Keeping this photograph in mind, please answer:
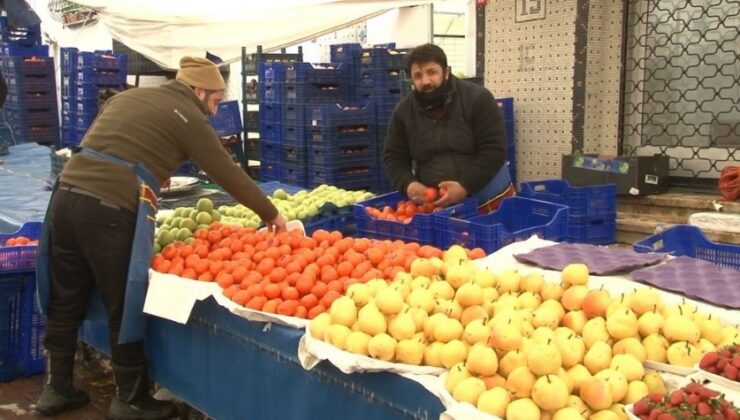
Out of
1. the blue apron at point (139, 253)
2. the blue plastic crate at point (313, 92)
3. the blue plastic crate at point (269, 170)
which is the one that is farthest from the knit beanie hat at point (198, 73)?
the blue plastic crate at point (269, 170)

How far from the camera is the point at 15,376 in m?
4.49

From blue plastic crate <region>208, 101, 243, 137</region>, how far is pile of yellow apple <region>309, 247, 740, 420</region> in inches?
295

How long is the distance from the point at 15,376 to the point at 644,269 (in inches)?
147

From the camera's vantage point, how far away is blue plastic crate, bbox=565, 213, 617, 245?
478 centimetres

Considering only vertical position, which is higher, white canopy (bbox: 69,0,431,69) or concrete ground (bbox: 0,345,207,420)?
white canopy (bbox: 69,0,431,69)

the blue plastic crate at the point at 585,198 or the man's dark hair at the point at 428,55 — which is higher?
the man's dark hair at the point at 428,55

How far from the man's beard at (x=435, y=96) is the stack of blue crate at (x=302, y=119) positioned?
413 cm

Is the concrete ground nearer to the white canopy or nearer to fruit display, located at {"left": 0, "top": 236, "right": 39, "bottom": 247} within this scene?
fruit display, located at {"left": 0, "top": 236, "right": 39, "bottom": 247}

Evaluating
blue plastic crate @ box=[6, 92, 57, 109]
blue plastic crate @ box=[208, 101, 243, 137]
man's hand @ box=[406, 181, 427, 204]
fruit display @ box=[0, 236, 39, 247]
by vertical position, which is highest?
blue plastic crate @ box=[6, 92, 57, 109]

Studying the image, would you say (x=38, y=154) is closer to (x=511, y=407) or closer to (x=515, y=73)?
(x=515, y=73)

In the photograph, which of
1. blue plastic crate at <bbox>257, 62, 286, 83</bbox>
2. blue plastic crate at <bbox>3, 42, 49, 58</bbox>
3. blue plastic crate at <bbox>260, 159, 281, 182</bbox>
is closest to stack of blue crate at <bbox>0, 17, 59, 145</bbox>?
blue plastic crate at <bbox>3, 42, 49, 58</bbox>

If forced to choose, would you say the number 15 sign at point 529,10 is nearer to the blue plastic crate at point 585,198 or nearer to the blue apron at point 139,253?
the blue plastic crate at point 585,198

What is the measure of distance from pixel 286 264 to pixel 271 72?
21.7ft

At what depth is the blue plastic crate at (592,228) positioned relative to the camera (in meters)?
4.78
